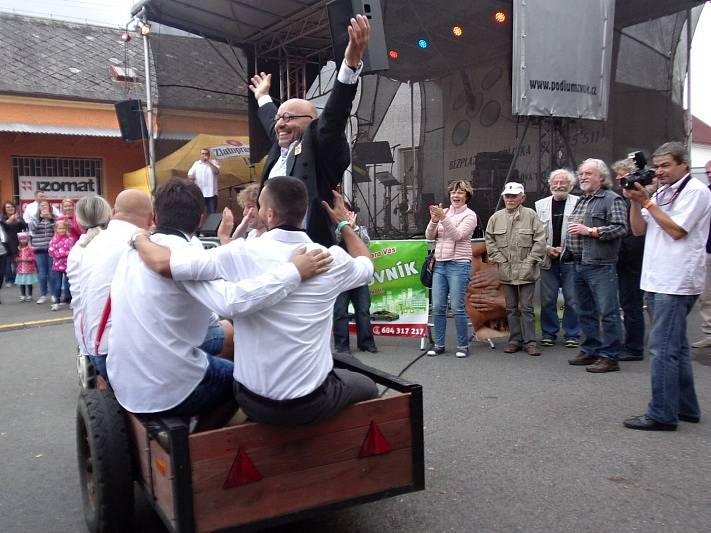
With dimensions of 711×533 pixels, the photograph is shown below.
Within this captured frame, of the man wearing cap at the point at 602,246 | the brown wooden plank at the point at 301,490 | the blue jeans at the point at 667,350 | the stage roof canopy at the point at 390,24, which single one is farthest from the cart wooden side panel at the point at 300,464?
the stage roof canopy at the point at 390,24

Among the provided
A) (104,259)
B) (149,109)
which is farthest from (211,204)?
(104,259)

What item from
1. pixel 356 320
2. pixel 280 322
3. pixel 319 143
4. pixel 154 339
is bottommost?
pixel 356 320

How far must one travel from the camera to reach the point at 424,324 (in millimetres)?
6945

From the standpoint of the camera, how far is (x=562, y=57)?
848 cm

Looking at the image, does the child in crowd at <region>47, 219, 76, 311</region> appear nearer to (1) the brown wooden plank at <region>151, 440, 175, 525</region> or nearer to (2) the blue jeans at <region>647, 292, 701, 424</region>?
(1) the brown wooden plank at <region>151, 440, 175, 525</region>

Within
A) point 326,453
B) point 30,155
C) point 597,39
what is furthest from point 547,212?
point 30,155

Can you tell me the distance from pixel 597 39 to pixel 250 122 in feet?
22.5

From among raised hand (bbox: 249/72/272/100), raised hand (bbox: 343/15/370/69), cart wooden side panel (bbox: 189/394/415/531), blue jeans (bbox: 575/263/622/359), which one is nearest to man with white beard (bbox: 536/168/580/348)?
blue jeans (bbox: 575/263/622/359)

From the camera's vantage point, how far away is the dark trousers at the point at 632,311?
6.14 m

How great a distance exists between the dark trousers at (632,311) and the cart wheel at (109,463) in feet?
16.1

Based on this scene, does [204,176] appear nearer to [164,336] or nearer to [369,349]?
[369,349]

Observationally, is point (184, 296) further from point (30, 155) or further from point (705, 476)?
point (30, 155)

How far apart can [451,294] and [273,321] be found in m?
4.30

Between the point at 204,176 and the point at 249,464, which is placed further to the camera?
the point at 204,176
